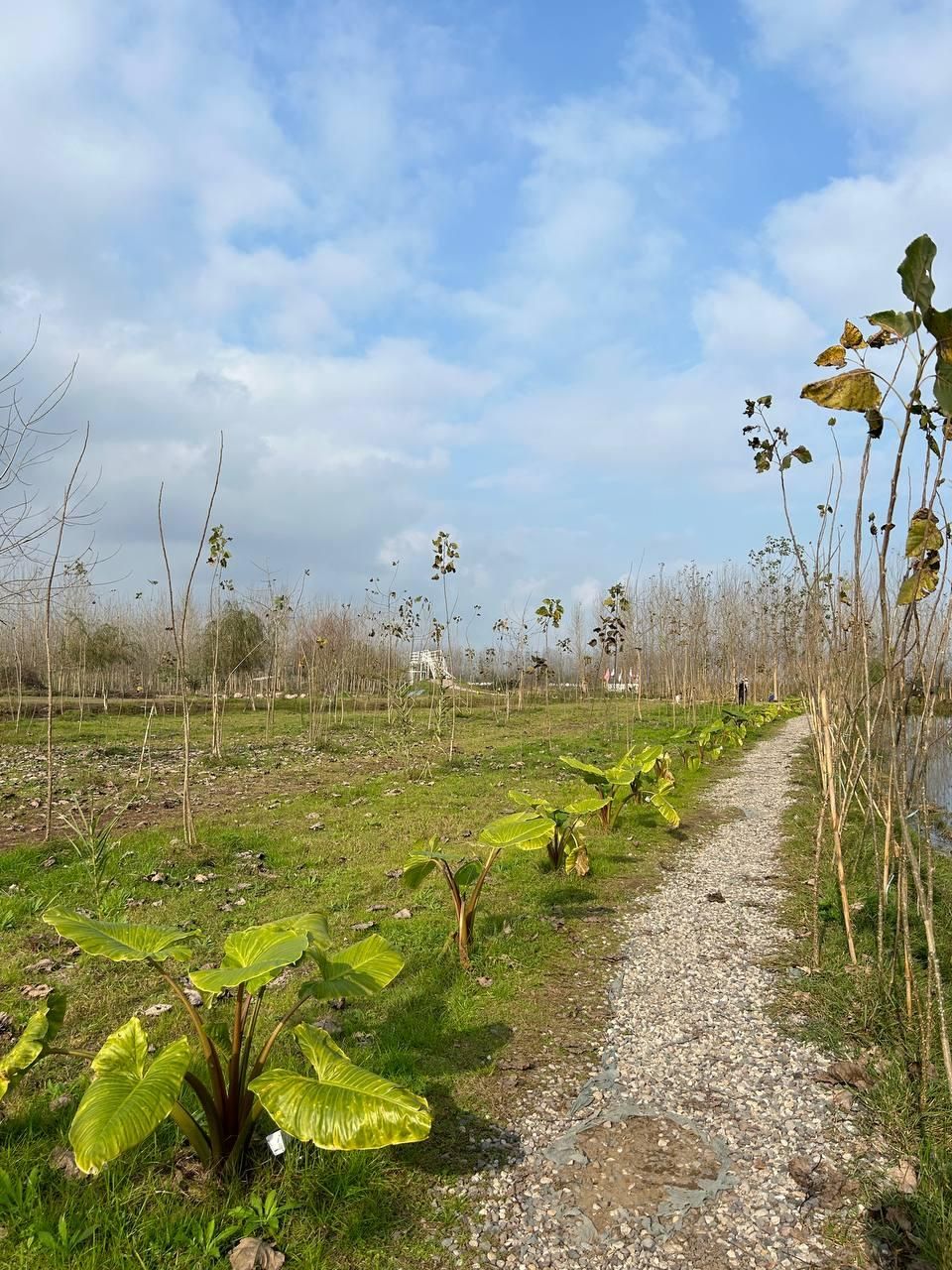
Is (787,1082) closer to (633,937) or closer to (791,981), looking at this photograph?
(791,981)

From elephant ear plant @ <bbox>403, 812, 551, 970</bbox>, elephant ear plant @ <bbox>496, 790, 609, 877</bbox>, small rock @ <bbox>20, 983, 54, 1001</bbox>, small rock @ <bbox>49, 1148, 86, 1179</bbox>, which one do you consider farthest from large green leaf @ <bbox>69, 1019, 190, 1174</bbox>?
elephant ear plant @ <bbox>496, 790, 609, 877</bbox>

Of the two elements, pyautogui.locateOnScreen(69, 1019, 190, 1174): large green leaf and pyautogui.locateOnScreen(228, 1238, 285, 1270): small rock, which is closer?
pyautogui.locateOnScreen(69, 1019, 190, 1174): large green leaf

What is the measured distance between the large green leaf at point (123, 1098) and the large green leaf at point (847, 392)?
3.02 m

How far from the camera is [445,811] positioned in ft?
27.5

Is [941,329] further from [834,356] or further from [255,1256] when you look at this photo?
[255,1256]

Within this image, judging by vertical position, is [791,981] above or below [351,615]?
below

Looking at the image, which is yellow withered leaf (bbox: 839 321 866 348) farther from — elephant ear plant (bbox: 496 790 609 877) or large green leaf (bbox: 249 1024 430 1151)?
elephant ear plant (bbox: 496 790 609 877)

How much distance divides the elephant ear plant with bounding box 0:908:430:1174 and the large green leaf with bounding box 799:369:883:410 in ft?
8.43

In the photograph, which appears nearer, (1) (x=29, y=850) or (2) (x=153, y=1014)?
(2) (x=153, y=1014)

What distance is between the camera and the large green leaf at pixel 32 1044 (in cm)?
225

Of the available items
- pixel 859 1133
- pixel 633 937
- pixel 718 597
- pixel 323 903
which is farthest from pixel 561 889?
pixel 718 597

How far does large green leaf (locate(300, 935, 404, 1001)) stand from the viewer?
104 inches

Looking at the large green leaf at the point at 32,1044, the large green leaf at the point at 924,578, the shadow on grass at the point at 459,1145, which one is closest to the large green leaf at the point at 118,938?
the large green leaf at the point at 32,1044

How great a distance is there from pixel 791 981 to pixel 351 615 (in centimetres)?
1999
